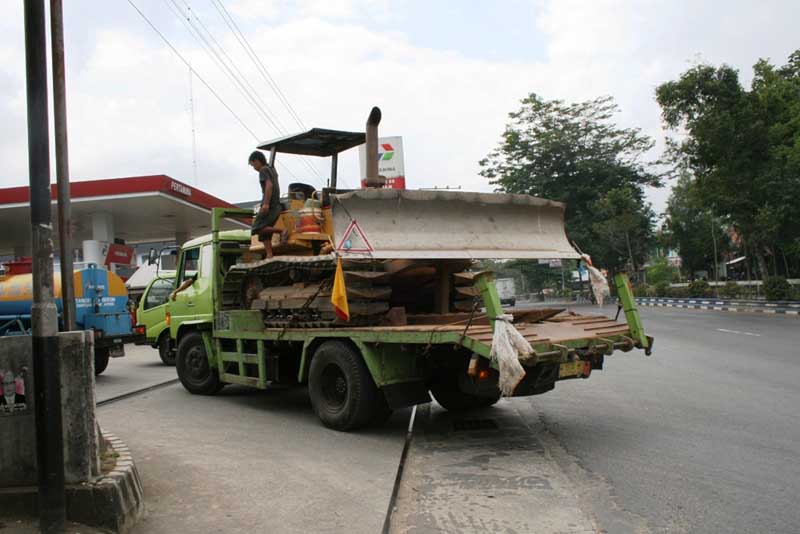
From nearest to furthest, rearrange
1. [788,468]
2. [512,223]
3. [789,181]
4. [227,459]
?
[788,468] → [227,459] → [512,223] → [789,181]

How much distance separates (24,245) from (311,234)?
29506 mm

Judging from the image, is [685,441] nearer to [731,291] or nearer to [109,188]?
[109,188]

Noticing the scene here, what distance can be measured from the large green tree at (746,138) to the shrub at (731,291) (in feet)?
30.1

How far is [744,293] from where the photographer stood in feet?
113

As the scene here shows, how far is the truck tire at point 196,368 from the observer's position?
9.73m

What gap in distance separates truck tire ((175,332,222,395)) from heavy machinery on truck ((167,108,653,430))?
1.89 ft

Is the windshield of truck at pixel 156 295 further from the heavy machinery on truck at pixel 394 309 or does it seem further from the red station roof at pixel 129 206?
the red station roof at pixel 129 206

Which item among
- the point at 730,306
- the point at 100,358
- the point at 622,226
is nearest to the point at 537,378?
the point at 100,358

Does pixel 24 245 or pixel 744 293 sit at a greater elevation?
pixel 24 245

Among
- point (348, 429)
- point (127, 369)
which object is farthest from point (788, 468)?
point (127, 369)

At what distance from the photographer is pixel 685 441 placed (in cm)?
621

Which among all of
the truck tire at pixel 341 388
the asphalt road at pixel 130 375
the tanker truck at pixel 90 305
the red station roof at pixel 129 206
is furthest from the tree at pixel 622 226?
the truck tire at pixel 341 388

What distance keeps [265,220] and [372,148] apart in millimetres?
1564

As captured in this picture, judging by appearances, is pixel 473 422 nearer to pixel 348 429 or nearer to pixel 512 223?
pixel 348 429
